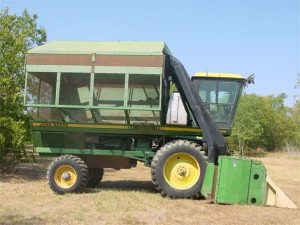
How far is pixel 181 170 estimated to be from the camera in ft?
34.3

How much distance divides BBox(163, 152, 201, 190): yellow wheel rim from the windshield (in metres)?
1.51

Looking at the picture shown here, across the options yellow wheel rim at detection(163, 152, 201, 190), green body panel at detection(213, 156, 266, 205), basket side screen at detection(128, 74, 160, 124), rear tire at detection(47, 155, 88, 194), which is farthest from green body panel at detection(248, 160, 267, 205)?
rear tire at detection(47, 155, 88, 194)

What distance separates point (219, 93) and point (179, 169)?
2.32 metres

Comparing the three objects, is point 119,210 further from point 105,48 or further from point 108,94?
point 105,48

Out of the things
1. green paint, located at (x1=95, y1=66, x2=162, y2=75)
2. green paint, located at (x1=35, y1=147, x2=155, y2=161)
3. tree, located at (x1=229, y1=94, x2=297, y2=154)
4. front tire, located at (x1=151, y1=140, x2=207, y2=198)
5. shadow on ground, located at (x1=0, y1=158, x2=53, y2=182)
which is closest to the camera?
green paint, located at (x1=95, y1=66, x2=162, y2=75)

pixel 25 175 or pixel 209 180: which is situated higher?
pixel 209 180

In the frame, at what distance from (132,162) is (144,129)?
1041 mm

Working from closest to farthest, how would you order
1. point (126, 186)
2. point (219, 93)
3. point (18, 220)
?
point (18, 220) → point (219, 93) → point (126, 186)

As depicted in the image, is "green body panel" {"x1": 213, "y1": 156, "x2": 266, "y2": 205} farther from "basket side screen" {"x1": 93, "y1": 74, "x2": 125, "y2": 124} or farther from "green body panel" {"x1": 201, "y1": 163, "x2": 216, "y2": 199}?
"basket side screen" {"x1": 93, "y1": 74, "x2": 125, "y2": 124}

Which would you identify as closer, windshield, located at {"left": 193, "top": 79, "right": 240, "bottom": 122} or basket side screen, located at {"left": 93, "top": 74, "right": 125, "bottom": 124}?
basket side screen, located at {"left": 93, "top": 74, "right": 125, "bottom": 124}

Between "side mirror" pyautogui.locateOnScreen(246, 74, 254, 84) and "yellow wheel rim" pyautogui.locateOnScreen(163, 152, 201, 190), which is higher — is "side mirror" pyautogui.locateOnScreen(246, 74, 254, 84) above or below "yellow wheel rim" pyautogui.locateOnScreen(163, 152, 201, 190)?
above

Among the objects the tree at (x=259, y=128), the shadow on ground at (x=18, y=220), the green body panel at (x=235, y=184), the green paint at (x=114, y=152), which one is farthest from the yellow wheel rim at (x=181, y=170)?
the tree at (x=259, y=128)

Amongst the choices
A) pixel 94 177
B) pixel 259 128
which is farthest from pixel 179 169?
pixel 259 128

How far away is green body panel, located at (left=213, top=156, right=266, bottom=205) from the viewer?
952 cm
